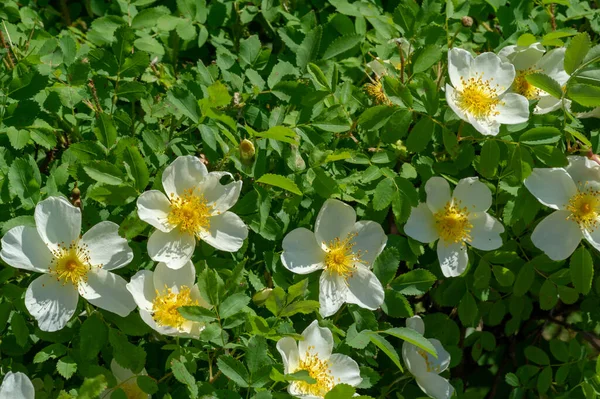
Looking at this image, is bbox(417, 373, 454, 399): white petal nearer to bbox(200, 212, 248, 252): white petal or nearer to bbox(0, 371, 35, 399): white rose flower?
bbox(200, 212, 248, 252): white petal

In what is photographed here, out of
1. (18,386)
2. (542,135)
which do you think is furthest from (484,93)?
(18,386)

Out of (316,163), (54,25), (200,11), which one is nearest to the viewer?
(316,163)

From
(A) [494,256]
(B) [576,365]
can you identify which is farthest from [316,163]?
(B) [576,365]

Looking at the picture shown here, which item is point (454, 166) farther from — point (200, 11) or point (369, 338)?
point (200, 11)

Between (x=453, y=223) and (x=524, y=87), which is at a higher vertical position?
(x=524, y=87)

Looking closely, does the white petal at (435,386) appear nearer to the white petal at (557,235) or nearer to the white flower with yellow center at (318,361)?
the white flower with yellow center at (318,361)

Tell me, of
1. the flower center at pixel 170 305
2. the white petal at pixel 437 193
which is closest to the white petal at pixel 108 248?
the flower center at pixel 170 305

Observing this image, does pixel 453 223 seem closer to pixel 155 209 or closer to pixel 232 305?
pixel 232 305
